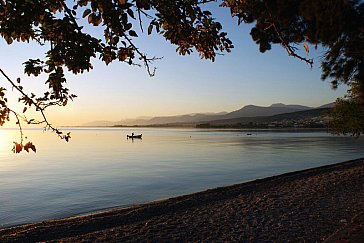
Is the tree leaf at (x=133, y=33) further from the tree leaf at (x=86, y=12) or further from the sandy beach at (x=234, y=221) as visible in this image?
the sandy beach at (x=234, y=221)

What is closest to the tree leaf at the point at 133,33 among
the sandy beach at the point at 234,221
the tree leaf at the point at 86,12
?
the tree leaf at the point at 86,12

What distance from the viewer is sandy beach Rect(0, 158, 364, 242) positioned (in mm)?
9727

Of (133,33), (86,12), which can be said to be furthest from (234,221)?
(86,12)

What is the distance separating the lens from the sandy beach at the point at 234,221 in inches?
383

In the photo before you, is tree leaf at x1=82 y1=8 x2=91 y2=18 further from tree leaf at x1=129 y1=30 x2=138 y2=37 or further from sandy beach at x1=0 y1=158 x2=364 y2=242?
sandy beach at x1=0 y1=158 x2=364 y2=242

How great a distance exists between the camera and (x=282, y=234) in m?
9.66

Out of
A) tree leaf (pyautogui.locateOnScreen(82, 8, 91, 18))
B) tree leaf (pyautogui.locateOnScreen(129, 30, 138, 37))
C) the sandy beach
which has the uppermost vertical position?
tree leaf (pyautogui.locateOnScreen(82, 8, 91, 18))

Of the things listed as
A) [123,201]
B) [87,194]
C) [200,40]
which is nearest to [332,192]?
[123,201]

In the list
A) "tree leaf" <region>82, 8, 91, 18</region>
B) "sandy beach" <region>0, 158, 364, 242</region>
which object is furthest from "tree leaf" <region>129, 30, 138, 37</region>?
"sandy beach" <region>0, 158, 364, 242</region>

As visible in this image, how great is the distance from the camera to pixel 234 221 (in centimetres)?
1151

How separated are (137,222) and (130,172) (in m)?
21.5

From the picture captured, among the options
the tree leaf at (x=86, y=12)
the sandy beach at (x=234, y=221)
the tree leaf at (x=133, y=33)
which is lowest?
the sandy beach at (x=234, y=221)

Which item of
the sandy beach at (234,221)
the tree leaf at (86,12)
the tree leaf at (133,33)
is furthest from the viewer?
the sandy beach at (234,221)

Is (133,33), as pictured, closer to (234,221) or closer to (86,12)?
(86,12)
